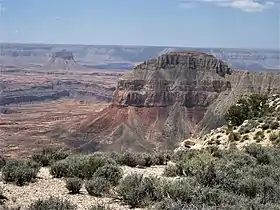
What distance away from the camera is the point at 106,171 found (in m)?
Answer: 12.5

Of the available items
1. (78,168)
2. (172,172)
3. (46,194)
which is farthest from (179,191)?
(78,168)

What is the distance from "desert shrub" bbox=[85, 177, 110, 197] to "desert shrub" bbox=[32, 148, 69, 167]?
4581 mm

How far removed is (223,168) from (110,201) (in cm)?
301

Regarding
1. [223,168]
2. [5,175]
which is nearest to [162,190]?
[223,168]

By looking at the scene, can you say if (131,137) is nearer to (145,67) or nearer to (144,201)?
(145,67)

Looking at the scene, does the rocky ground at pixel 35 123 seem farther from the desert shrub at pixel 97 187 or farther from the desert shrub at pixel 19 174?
the desert shrub at pixel 97 187

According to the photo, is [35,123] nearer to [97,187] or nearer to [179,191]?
[97,187]

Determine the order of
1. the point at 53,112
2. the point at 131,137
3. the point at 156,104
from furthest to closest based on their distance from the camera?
the point at 53,112 → the point at 156,104 → the point at 131,137

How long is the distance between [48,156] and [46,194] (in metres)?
4.91

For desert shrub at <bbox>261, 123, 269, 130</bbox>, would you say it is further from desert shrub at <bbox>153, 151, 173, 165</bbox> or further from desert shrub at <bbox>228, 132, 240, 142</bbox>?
desert shrub at <bbox>153, 151, 173, 165</bbox>

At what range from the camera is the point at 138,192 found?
1040 cm

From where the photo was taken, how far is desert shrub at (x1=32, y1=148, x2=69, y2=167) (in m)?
15.9

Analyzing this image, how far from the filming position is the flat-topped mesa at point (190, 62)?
4058 inches

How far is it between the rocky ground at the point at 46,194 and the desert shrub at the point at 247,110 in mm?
17872
